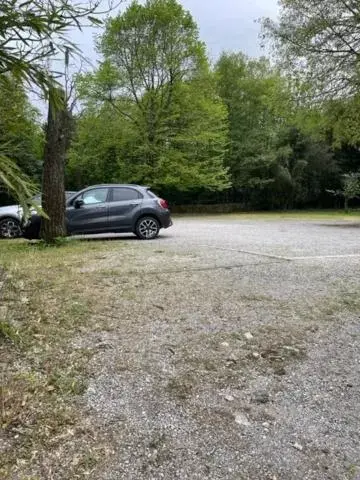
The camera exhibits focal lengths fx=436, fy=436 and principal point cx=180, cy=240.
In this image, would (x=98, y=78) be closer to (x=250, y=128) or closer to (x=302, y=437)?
(x=250, y=128)

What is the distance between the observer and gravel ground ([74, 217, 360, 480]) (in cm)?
219

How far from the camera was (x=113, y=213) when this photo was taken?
11.0 m

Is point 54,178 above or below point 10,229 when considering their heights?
above

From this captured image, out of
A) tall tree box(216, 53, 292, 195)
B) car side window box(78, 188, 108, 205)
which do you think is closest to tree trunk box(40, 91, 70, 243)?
car side window box(78, 188, 108, 205)

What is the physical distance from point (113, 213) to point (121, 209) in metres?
0.22

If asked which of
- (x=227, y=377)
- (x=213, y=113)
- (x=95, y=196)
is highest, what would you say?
(x=213, y=113)

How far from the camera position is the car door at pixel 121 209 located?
11.0 meters

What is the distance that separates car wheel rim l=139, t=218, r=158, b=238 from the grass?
547 centimetres

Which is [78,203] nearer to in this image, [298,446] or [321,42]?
[298,446]

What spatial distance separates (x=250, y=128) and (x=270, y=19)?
1653 cm

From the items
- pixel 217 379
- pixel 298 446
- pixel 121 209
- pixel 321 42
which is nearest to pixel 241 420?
pixel 298 446

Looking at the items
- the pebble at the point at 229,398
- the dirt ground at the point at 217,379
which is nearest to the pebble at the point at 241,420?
the dirt ground at the point at 217,379

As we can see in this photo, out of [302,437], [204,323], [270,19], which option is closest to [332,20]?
[270,19]

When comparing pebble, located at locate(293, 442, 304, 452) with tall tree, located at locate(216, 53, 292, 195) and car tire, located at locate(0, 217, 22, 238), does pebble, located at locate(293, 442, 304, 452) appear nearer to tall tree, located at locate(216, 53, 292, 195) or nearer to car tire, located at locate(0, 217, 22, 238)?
car tire, located at locate(0, 217, 22, 238)
